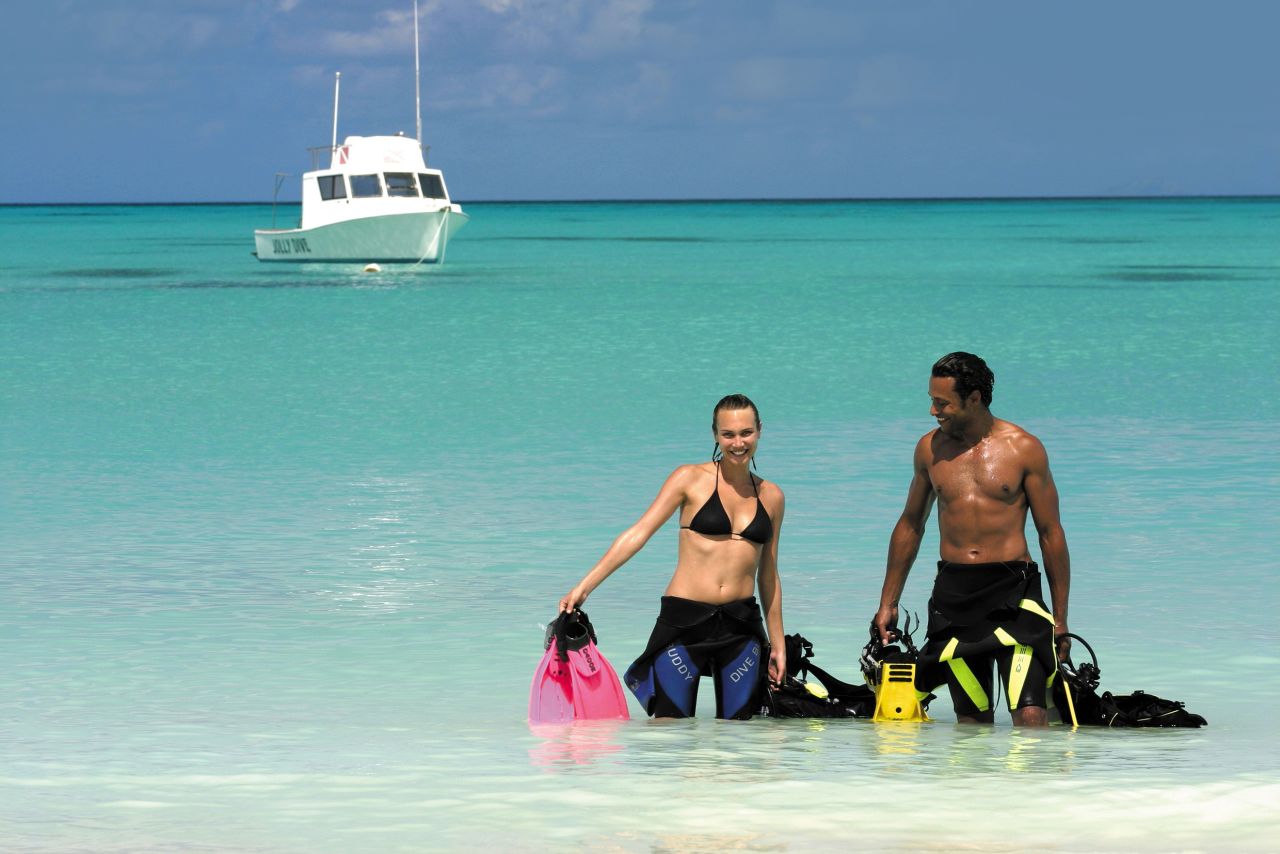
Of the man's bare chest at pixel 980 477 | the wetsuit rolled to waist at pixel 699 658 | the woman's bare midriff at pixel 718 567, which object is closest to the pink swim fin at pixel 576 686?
the wetsuit rolled to waist at pixel 699 658

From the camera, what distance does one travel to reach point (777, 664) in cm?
604

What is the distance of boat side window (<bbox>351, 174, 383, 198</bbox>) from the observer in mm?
43625

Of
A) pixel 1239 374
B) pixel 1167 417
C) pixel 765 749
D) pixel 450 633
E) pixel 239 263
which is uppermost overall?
pixel 239 263

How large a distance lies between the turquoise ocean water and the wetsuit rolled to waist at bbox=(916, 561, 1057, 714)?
0.81ft

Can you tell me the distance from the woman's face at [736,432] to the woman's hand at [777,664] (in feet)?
2.11

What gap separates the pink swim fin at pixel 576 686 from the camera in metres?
6.15

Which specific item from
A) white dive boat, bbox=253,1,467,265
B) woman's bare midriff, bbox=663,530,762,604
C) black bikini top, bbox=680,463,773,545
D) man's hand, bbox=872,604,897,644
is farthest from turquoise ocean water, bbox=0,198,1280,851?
white dive boat, bbox=253,1,467,265

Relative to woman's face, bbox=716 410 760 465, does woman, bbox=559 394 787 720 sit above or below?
below

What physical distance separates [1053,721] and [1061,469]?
7.70 meters

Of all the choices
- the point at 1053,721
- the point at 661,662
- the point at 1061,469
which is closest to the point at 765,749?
the point at 661,662

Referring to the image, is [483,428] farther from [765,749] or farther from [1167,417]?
[765,749]

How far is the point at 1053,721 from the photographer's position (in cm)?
616

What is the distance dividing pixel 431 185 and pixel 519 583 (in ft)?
118

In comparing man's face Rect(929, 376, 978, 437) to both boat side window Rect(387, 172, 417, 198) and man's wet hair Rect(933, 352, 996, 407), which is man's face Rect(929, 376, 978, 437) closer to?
man's wet hair Rect(933, 352, 996, 407)
